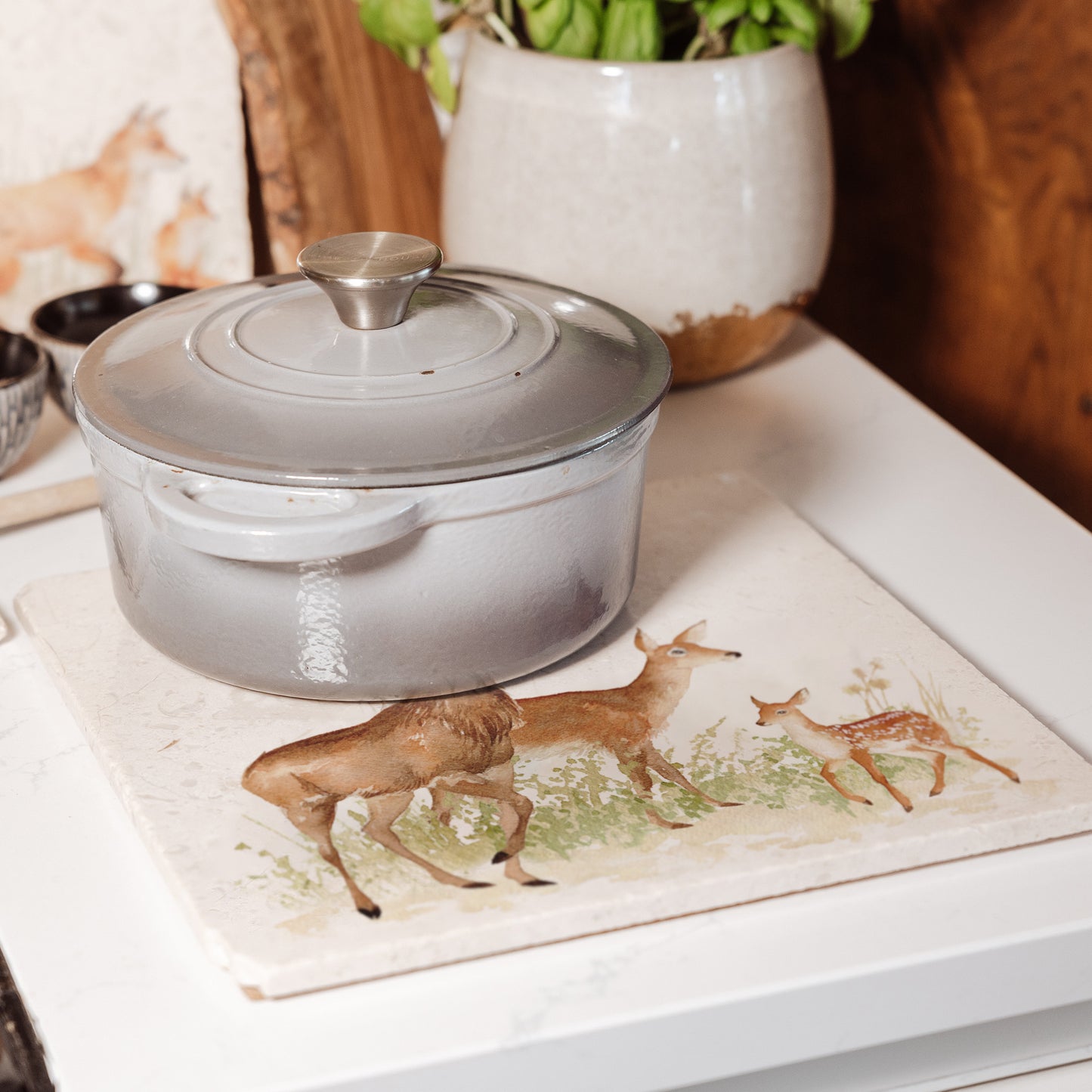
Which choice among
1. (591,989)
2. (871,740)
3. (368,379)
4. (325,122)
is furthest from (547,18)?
(591,989)

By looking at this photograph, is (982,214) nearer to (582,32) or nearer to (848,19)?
(848,19)

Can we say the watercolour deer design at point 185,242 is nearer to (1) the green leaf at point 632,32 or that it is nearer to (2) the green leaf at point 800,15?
(1) the green leaf at point 632,32

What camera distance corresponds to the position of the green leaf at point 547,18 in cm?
81

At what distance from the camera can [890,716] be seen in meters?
0.57

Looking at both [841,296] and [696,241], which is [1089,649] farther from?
[841,296]

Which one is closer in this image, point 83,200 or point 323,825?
point 323,825

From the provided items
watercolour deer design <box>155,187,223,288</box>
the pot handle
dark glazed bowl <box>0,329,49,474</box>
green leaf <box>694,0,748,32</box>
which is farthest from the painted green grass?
watercolour deer design <box>155,187,223,288</box>

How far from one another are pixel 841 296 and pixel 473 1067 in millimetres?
1016

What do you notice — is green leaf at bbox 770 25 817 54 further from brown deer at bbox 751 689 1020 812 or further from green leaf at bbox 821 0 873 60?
brown deer at bbox 751 689 1020 812

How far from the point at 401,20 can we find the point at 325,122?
0.21 metres

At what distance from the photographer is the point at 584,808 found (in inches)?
20.3

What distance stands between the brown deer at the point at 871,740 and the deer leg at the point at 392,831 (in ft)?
0.54

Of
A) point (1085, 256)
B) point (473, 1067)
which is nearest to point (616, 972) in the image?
point (473, 1067)

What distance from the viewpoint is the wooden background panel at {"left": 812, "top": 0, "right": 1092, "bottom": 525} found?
97 cm
